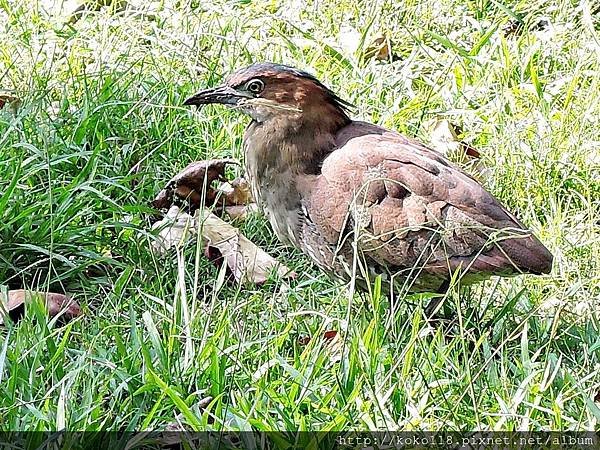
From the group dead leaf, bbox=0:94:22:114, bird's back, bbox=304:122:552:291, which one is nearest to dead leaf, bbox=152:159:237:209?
dead leaf, bbox=0:94:22:114

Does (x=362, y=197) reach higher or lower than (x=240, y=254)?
higher

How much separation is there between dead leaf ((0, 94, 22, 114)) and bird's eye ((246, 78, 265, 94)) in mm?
1288

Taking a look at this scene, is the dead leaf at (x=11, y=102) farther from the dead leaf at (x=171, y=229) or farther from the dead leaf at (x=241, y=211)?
the dead leaf at (x=241, y=211)

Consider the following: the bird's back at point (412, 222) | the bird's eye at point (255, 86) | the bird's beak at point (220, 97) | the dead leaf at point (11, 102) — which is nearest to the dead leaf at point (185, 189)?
the bird's beak at point (220, 97)

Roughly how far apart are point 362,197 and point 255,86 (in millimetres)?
591

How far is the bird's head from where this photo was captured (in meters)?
3.57

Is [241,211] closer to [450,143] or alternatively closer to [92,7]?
[450,143]

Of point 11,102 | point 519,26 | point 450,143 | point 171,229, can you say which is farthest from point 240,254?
point 519,26

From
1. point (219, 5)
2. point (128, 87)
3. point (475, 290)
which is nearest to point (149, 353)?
point (475, 290)

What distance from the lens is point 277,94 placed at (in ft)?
11.8

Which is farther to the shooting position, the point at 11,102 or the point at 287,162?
the point at 11,102

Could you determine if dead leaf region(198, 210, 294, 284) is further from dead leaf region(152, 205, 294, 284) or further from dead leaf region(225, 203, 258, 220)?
dead leaf region(225, 203, 258, 220)

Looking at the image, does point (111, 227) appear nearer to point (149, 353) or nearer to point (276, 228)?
point (276, 228)

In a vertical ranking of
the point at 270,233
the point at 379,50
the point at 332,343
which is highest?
the point at 379,50
